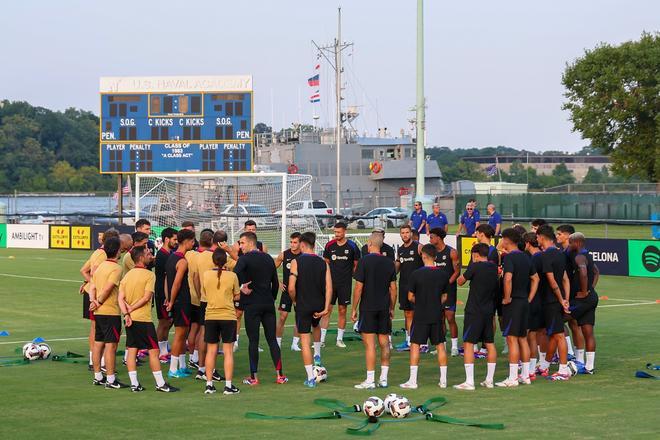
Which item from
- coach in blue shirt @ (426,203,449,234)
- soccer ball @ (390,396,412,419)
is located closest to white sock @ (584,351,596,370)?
soccer ball @ (390,396,412,419)

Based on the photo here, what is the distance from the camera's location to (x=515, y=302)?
45.2ft

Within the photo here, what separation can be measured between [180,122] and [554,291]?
30.4 metres

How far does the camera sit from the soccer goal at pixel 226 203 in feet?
123

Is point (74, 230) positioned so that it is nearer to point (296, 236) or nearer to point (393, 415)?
point (296, 236)

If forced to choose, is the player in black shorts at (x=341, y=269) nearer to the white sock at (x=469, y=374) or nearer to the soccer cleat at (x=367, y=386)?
the soccer cleat at (x=367, y=386)

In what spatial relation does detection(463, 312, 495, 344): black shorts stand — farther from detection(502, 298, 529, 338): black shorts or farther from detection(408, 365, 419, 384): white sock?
detection(408, 365, 419, 384): white sock

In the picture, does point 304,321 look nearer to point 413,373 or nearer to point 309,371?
point 309,371

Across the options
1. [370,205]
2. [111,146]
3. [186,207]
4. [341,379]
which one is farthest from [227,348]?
[370,205]

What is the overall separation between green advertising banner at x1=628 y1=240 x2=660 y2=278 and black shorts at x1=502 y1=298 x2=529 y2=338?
16962 mm

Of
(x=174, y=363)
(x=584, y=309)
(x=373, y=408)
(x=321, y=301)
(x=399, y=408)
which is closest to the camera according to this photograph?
(x=373, y=408)

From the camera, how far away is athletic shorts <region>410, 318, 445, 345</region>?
13.4 meters

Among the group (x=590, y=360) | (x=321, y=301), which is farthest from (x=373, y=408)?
(x=590, y=360)

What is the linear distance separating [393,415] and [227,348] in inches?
111

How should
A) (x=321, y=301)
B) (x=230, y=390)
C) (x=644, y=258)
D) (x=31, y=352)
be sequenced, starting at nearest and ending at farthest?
(x=230, y=390), (x=321, y=301), (x=31, y=352), (x=644, y=258)
